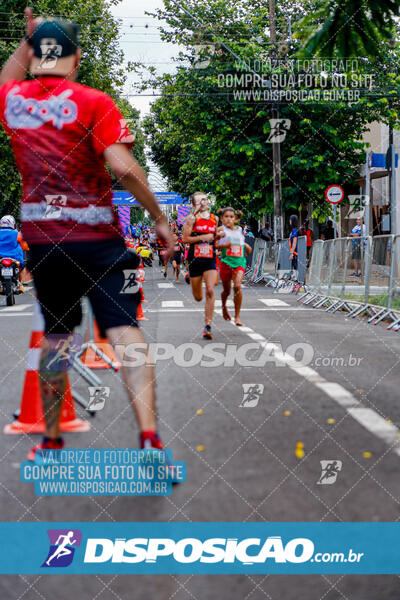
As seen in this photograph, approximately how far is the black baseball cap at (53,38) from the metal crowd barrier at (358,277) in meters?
9.09

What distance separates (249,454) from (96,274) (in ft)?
4.37

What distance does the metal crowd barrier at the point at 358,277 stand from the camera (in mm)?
13391

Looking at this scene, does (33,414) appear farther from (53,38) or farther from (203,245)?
(203,245)

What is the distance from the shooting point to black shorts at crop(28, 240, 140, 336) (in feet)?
13.8

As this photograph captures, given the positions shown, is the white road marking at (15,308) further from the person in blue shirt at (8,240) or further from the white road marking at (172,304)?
the white road marking at (172,304)

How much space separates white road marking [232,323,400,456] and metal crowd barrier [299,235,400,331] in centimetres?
475

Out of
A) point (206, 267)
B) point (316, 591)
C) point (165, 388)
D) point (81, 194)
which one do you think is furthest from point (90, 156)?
point (206, 267)

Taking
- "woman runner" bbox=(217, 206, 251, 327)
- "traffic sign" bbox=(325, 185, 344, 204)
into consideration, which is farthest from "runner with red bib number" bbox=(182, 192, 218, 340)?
"traffic sign" bbox=(325, 185, 344, 204)

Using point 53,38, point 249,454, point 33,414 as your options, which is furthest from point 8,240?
point 53,38

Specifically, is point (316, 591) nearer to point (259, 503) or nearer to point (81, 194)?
point (259, 503)

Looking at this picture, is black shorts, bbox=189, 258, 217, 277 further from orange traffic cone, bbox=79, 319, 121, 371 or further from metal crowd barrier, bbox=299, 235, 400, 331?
orange traffic cone, bbox=79, 319, 121, 371

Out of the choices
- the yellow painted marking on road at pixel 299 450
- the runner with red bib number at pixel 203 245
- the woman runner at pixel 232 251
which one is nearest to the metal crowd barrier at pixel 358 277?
the woman runner at pixel 232 251

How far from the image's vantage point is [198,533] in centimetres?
351

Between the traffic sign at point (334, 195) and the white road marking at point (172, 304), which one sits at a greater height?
the traffic sign at point (334, 195)
